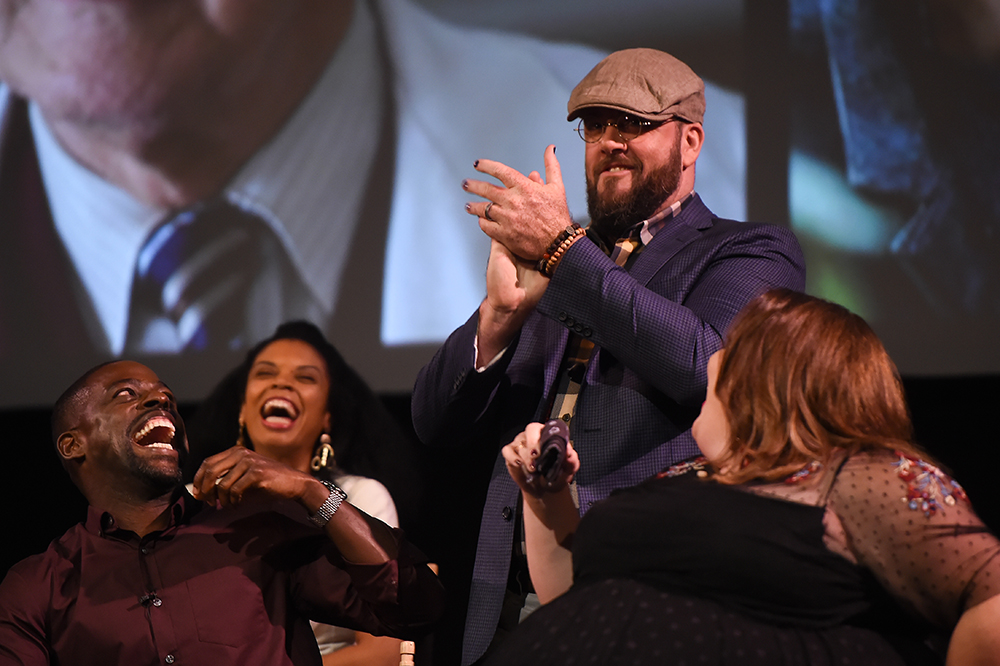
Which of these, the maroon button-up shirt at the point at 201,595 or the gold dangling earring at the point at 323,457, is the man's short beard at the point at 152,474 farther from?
the gold dangling earring at the point at 323,457

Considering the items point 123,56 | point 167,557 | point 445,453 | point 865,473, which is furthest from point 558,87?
point 865,473

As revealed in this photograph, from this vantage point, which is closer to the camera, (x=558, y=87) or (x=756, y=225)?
(x=756, y=225)

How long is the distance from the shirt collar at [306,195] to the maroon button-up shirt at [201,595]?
5.36 feet

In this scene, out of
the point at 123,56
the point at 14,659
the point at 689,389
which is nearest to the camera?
the point at 689,389

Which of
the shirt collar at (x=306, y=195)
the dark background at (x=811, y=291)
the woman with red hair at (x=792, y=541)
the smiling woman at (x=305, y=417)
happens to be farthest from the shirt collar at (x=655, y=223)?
the shirt collar at (x=306, y=195)

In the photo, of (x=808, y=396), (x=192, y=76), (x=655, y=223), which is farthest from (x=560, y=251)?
(x=192, y=76)

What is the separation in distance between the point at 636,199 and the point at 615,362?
37 cm

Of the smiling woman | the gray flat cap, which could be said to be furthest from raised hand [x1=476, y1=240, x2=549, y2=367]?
the smiling woman

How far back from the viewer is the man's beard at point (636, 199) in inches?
77.2

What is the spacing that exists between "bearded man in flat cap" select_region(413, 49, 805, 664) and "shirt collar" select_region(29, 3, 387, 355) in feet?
5.35

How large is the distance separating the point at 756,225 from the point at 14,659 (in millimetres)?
1587

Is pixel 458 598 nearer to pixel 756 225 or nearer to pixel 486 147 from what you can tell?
pixel 486 147

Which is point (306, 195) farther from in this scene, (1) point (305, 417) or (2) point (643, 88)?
(2) point (643, 88)

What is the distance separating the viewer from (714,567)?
1.25 metres
